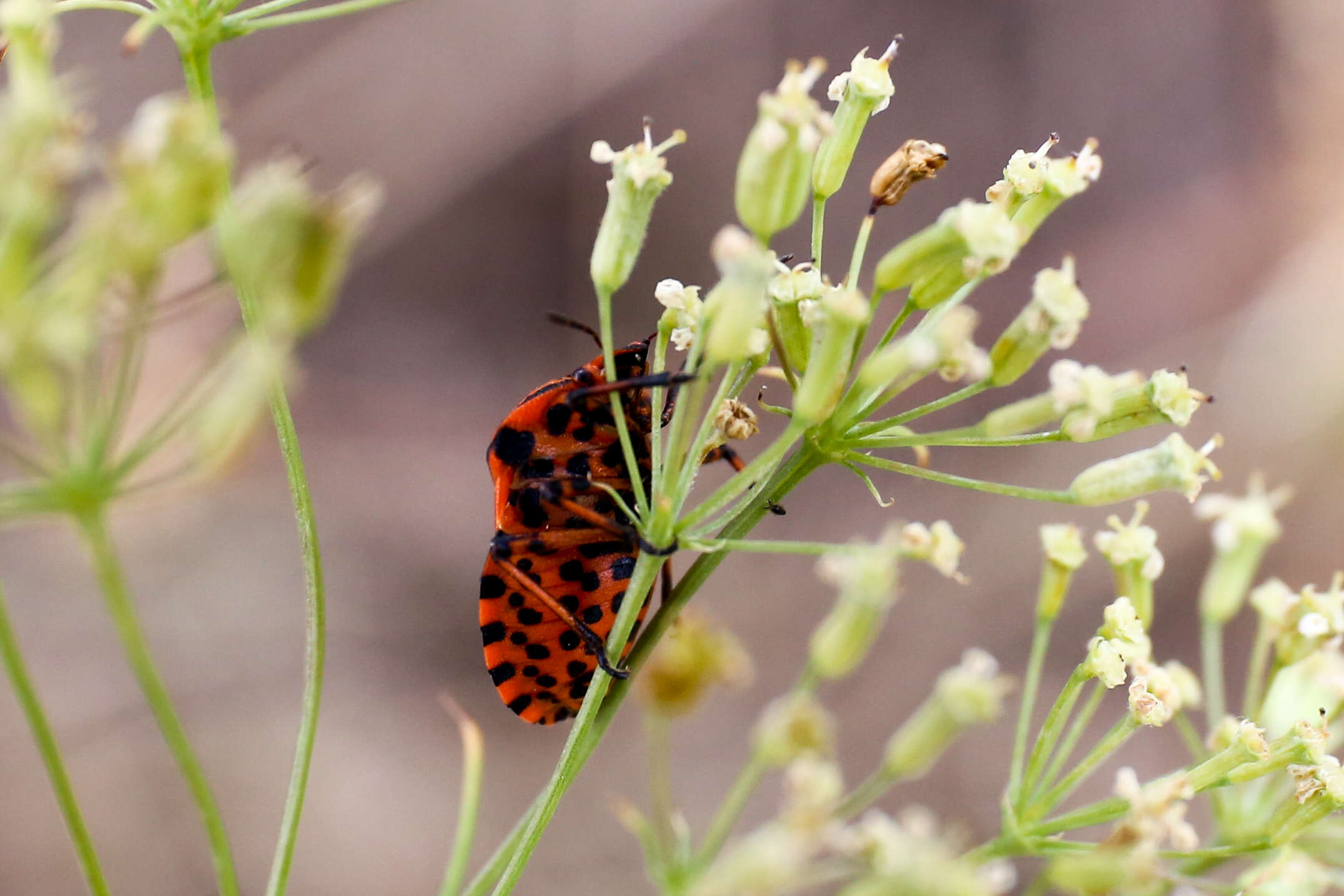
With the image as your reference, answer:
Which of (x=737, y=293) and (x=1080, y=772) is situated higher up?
(x=737, y=293)

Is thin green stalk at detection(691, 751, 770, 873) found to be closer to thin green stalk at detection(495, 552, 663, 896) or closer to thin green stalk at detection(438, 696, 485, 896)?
thin green stalk at detection(495, 552, 663, 896)

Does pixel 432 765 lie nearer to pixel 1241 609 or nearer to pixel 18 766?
pixel 18 766

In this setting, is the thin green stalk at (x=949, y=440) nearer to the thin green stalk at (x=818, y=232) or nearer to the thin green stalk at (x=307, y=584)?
the thin green stalk at (x=818, y=232)

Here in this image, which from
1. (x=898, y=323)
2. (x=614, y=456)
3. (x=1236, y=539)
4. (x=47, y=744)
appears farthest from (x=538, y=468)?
(x=1236, y=539)

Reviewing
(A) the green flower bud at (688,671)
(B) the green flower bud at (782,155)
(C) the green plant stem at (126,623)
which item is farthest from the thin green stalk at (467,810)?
(B) the green flower bud at (782,155)

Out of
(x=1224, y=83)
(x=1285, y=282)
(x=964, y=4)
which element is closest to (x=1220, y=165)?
(x=1224, y=83)

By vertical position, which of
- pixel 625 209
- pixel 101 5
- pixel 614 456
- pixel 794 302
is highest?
pixel 101 5

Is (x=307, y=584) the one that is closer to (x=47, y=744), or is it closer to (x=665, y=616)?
(x=47, y=744)
